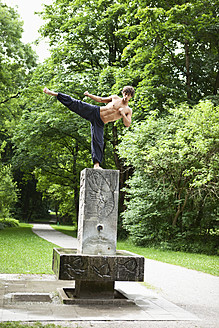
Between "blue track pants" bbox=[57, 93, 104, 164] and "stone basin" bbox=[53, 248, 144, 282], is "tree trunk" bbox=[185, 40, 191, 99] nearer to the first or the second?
"blue track pants" bbox=[57, 93, 104, 164]

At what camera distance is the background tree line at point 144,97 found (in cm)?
1688

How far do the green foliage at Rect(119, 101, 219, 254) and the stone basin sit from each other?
8477 millimetres

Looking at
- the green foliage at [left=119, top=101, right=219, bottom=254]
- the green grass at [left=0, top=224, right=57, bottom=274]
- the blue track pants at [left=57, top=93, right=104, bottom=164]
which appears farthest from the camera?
the green foliage at [left=119, top=101, right=219, bottom=254]

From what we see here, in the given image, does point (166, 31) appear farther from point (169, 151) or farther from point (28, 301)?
point (28, 301)

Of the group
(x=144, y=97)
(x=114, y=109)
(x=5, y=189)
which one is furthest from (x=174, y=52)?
(x=5, y=189)

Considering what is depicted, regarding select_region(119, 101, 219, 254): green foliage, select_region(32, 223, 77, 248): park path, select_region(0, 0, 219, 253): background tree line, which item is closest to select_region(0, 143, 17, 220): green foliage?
select_region(0, 0, 219, 253): background tree line

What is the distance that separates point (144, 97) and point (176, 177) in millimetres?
4744

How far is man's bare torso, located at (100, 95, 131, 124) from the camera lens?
7609 millimetres

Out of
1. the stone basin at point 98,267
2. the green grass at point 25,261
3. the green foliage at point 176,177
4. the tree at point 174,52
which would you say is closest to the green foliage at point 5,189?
the green foliage at point 176,177

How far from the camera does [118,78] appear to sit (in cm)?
2027

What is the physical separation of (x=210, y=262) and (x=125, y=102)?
8.73m

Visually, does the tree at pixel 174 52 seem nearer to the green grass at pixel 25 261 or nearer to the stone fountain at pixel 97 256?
the green grass at pixel 25 261

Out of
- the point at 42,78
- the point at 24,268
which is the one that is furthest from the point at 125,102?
the point at 42,78

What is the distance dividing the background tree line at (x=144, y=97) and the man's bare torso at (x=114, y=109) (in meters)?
7.82
